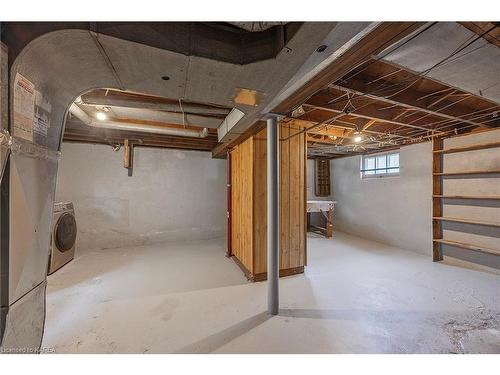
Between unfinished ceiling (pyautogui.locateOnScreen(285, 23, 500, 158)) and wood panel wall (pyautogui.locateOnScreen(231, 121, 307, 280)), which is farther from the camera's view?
wood panel wall (pyautogui.locateOnScreen(231, 121, 307, 280))

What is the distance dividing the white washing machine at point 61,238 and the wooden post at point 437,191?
6.28 metres

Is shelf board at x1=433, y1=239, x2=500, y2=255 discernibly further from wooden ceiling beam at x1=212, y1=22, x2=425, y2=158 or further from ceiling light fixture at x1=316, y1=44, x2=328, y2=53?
ceiling light fixture at x1=316, y1=44, x2=328, y2=53

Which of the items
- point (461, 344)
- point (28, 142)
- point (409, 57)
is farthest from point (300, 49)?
point (461, 344)

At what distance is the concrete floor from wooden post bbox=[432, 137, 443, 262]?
43 centimetres

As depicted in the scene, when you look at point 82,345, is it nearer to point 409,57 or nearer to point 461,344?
point 461,344

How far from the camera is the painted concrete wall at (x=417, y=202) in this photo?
3209mm

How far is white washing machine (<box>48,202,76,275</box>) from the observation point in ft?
10.2

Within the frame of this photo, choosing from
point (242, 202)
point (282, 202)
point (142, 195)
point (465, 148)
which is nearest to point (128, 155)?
point (142, 195)

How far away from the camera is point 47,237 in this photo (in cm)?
128

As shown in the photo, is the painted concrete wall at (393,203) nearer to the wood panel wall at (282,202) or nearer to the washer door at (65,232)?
the wood panel wall at (282,202)

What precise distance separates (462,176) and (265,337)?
4.10 meters

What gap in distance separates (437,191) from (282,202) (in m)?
3.03

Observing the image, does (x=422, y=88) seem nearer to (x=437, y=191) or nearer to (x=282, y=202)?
(x=282, y=202)

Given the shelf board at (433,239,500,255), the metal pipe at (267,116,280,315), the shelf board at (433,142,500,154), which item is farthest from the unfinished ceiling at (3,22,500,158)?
the shelf board at (433,239,500,255)
